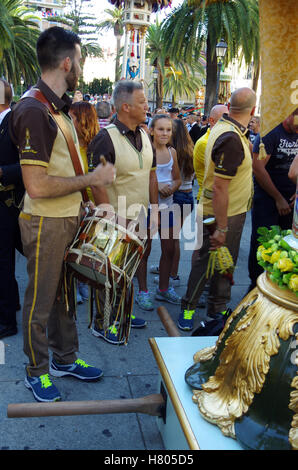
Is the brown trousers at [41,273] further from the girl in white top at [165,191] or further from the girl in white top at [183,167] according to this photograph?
the girl in white top at [183,167]

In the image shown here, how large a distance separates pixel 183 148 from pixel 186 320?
Answer: 6.04 ft

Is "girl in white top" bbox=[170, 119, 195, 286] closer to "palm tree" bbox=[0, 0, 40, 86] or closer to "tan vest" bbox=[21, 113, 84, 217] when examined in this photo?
"tan vest" bbox=[21, 113, 84, 217]

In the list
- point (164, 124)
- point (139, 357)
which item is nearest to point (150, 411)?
point (139, 357)

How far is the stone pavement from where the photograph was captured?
7.81 ft

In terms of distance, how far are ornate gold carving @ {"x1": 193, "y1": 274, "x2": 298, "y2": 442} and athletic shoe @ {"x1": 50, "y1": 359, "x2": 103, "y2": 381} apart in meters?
1.08

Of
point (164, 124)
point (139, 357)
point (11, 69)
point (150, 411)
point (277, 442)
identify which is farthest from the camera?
point (11, 69)

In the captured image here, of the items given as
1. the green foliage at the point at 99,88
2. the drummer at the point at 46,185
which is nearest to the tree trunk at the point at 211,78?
the drummer at the point at 46,185

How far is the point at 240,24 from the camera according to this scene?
664 inches

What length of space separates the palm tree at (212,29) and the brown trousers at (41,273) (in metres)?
15.9

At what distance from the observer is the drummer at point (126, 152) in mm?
3189

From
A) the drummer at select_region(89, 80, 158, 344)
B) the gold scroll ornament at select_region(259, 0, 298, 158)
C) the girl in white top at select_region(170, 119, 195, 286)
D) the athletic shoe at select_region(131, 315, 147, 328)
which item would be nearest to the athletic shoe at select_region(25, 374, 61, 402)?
the drummer at select_region(89, 80, 158, 344)

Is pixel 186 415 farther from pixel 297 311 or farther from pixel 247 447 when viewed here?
pixel 297 311

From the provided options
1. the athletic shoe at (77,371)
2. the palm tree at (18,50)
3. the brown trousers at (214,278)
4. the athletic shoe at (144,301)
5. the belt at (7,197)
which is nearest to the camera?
the athletic shoe at (77,371)

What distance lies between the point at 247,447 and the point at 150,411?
672 mm
